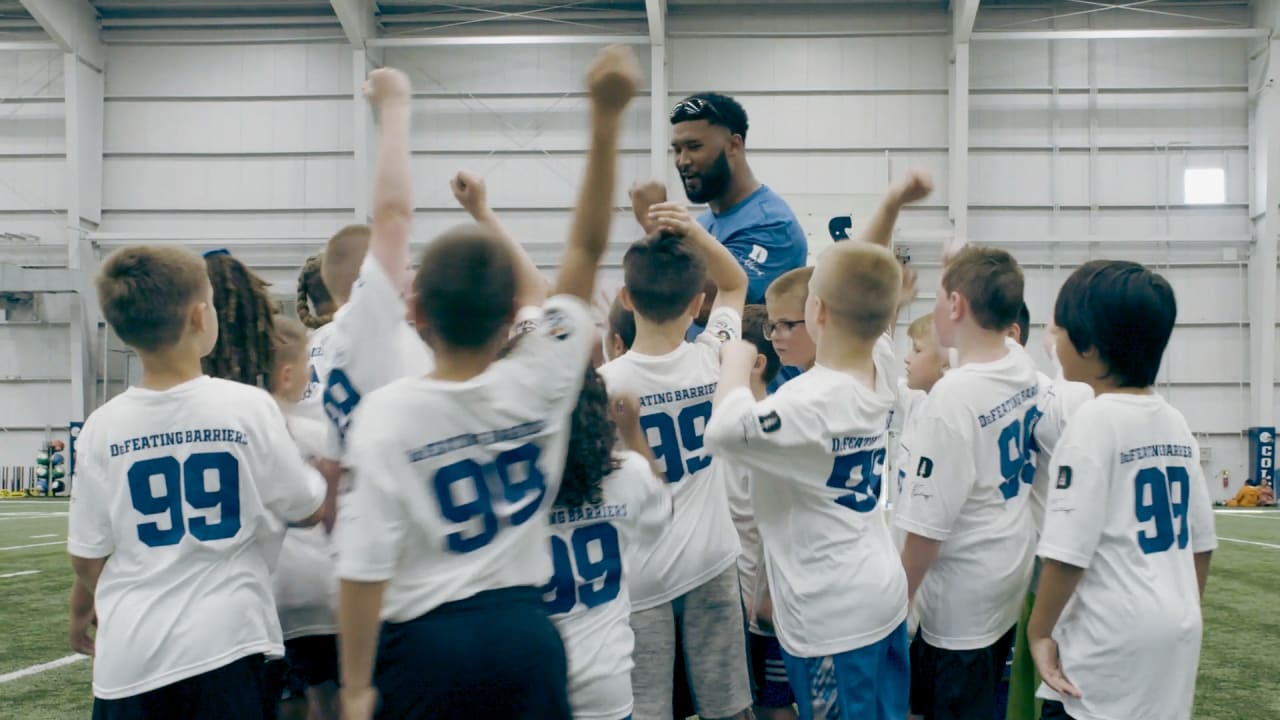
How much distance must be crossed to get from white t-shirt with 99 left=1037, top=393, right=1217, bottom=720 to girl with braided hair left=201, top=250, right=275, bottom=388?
2.19 m

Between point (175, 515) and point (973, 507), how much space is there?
2.19 metres

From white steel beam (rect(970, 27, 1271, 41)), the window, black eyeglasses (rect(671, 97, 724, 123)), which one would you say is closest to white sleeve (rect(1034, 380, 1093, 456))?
black eyeglasses (rect(671, 97, 724, 123))

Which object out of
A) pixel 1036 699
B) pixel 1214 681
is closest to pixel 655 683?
pixel 1036 699

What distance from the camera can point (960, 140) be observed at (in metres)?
17.9

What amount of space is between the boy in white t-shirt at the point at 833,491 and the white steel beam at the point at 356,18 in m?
16.5

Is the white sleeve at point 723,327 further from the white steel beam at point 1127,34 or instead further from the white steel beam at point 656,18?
the white steel beam at point 1127,34

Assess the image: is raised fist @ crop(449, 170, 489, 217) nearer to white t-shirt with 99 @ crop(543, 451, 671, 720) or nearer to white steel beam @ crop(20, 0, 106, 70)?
white t-shirt with 99 @ crop(543, 451, 671, 720)

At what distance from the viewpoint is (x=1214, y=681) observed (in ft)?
18.8

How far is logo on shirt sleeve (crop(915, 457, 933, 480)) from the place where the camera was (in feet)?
10.4

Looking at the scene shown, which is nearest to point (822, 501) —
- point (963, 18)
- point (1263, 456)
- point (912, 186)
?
point (912, 186)

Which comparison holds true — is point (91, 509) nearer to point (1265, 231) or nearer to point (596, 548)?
point (596, 548)

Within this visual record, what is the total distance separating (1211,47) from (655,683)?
765 inches

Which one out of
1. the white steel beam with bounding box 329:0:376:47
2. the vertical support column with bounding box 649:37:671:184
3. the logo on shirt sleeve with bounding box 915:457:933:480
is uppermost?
the white steel beam with bounding box 329:0:376:47

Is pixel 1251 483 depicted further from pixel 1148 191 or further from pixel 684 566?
pixel 684 566
